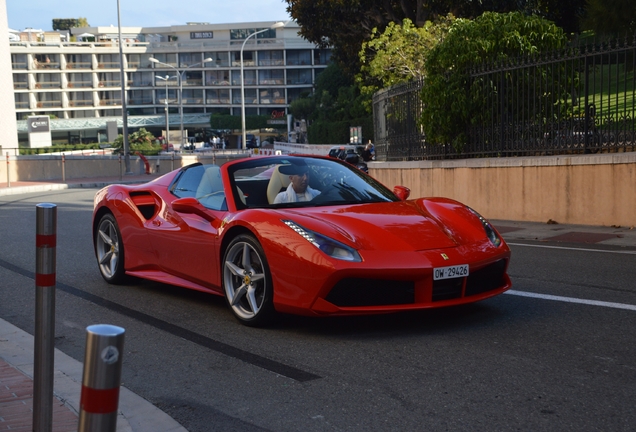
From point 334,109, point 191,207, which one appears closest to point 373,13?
point 191,207

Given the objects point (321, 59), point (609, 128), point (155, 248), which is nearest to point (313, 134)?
point (321, 59)

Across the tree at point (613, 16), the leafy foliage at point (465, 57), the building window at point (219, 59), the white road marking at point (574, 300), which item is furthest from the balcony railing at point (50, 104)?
the white road marking at point (574, 300)

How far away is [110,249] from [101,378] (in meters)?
6.42

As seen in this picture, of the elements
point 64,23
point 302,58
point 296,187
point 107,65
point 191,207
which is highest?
point 64,23

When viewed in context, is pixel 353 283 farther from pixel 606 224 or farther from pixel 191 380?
pixel 606 224

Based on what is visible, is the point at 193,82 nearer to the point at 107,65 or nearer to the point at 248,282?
the point at 107,65

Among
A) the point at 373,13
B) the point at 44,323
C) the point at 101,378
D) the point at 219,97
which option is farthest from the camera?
the point at 219,97

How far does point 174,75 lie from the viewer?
362 ft

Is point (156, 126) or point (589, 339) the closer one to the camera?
point (589, 339)

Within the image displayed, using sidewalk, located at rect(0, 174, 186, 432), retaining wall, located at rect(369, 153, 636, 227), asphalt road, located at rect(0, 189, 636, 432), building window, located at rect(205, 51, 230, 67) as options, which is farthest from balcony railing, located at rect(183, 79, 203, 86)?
sidewalk, located at rect(0, 174, 186, 432)

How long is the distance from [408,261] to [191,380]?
5.35 ft

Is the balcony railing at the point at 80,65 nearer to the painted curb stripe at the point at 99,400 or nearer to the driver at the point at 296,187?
the driver at the point at 296,187

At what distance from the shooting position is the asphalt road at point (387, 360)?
4105 millimetres

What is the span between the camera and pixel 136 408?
4297mm
